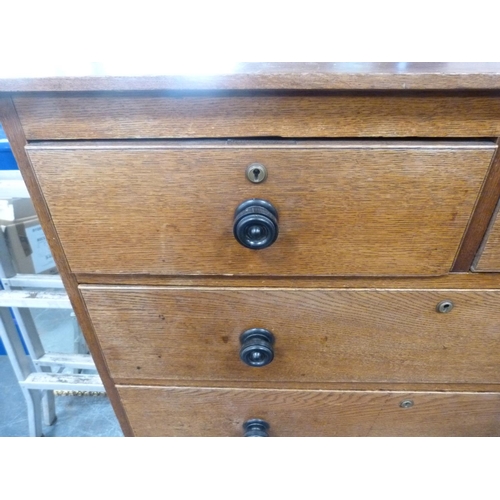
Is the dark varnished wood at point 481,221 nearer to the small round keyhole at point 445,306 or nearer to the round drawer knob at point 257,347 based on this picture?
the small round keyhole at point 445,306

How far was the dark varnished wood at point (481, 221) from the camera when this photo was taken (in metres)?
0.37

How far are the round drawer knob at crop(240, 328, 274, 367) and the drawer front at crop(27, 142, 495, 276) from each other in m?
0.09

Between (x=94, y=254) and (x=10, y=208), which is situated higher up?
(x=10, y=208)

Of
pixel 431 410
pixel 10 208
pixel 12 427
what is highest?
pixel 10 208

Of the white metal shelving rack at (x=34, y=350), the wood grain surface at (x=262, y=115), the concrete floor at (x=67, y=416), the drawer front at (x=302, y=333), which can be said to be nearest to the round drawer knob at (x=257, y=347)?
the drawer front at (x=302, y=333)

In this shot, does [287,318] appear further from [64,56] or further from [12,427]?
[12,427]

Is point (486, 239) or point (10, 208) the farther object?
point (10, 208)

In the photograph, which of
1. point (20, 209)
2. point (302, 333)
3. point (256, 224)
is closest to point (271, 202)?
point (256, 224)

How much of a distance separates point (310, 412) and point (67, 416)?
2.87 feet

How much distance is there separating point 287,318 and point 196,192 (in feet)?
0.68

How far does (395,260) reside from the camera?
42 centimetres

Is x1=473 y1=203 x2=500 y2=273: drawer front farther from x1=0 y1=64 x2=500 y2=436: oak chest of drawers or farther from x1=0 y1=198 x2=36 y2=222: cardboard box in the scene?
x1=0 y1=198 x2=36 y2=222: cardboard box

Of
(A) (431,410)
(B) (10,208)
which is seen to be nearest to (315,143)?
(A) (431,410)

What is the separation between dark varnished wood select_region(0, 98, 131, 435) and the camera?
36cm
